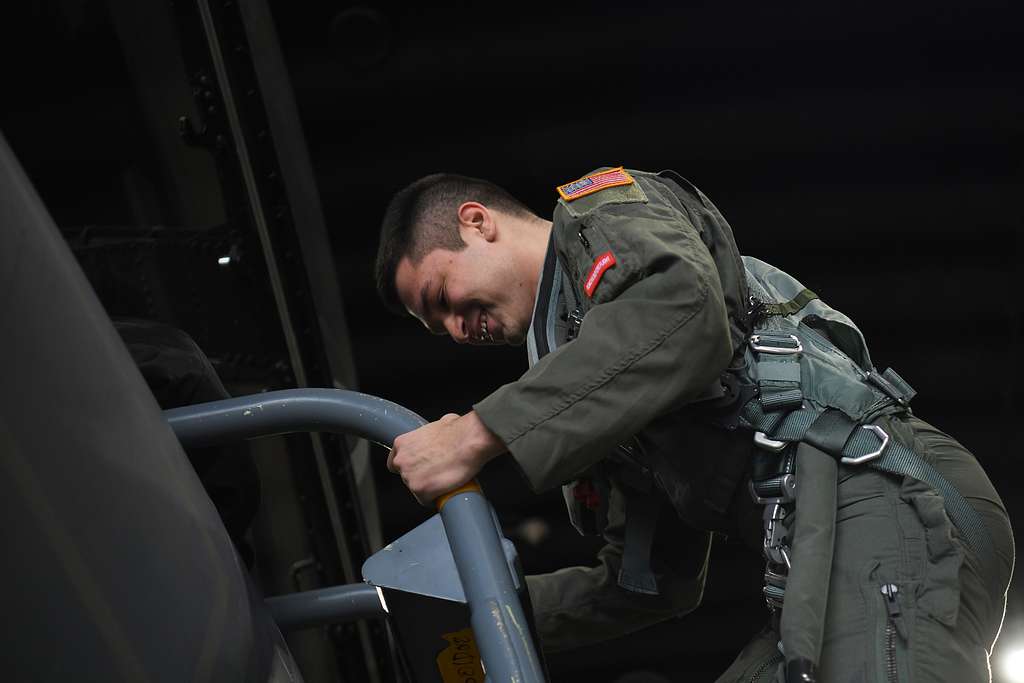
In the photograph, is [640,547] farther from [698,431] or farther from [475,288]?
[475,288]

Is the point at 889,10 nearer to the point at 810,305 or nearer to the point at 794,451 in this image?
the point at 810,305

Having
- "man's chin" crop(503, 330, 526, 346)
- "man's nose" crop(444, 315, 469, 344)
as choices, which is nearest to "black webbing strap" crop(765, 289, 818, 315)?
"man's chin" crop(503, 330, 526, 346)

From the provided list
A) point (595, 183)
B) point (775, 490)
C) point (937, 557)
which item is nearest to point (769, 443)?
point (775, 490)

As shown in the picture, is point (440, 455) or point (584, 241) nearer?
point (440, 455)

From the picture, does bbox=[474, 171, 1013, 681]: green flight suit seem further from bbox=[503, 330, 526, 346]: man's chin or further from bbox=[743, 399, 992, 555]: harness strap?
bbox=[503, 330, 526, 346]: man's chin

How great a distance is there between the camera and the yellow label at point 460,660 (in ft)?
4.53

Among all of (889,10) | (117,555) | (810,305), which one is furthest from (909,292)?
(117,555)

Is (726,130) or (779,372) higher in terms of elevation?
(726,130)

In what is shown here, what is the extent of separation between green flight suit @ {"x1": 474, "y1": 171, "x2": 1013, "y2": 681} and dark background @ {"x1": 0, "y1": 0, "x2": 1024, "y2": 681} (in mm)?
1169

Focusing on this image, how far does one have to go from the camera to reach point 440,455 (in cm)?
137

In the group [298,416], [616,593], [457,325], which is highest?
[298,416]

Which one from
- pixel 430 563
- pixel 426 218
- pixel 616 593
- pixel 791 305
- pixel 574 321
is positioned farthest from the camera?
pixel 616 593

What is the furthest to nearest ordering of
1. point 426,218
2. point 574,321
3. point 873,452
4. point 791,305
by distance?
point 426,218
point 791,305
point 574,321
point 873,452

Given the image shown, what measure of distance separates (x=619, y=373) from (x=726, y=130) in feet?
5.62
